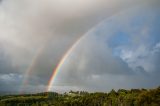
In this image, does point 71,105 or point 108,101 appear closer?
point 108,101

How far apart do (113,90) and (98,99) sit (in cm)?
2568

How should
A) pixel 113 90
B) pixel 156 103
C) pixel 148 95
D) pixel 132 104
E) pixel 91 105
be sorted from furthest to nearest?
pixel 113 90 → pixel 91 105 → pixel 132 104 → pixel 148 95 → pixel 156 103

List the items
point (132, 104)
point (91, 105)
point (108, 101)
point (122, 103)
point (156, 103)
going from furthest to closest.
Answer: point (91, 105)
point (108, 101)
point (122, 103)
point (132, 104)
point (156, 103)

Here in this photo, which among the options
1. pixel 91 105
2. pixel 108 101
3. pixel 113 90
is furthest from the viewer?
pixel 113 90

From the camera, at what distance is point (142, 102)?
386 feet

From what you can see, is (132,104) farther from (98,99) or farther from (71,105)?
(71,105)

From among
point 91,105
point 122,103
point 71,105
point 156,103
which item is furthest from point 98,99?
point 156,103

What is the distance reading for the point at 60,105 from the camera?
172750 millimetres

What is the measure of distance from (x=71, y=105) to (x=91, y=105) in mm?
14294

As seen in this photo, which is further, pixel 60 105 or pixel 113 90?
pixel 113 90

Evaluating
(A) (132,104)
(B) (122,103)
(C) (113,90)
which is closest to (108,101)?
(B) (122,103)

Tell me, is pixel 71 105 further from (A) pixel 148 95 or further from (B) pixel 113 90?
(A) pixel 148 95

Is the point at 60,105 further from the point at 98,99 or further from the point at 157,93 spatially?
the point at 157,93

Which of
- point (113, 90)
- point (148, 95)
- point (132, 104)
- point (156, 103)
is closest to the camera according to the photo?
point (156, 103)
